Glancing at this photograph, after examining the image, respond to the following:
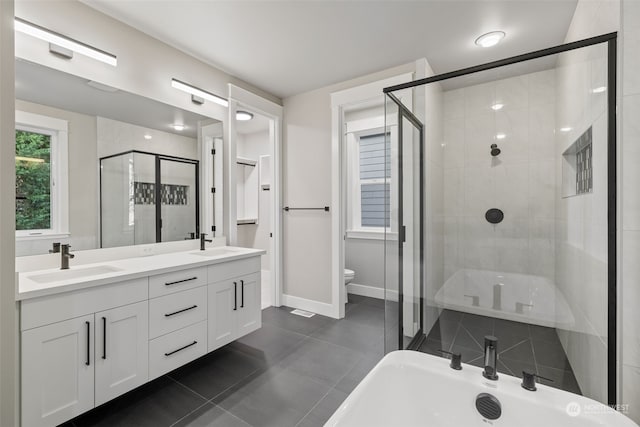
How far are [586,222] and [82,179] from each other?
2.98m

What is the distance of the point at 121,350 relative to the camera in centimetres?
159

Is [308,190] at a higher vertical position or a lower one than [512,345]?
higher

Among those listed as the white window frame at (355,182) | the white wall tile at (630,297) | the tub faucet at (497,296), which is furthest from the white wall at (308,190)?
the white wall tile at (630,297)

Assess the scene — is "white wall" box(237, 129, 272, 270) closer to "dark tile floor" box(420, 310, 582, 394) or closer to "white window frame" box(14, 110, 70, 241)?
"white window frame" box(14, 110, 70, 241)

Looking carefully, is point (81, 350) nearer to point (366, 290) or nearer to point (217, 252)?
point (217, 252)

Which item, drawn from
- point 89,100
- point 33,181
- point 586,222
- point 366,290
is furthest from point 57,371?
point 366,290

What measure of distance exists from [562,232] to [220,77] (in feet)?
9.87

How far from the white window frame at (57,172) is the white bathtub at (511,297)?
8.64 ft

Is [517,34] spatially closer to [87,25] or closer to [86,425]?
[87,25]

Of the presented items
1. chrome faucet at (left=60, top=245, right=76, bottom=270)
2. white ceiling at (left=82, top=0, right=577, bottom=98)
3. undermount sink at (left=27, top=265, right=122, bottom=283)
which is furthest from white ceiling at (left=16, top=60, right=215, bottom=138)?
undermount sink at (left=27, top=265, right=122, bottom=283)

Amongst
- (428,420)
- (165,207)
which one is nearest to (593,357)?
(428,420)

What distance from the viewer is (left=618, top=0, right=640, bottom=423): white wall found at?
3.82ft

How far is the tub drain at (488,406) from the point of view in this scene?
1.08 meters

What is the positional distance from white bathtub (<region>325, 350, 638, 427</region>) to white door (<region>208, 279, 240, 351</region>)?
139 centimetres
